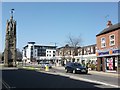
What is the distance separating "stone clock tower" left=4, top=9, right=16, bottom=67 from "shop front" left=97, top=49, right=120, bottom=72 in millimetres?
35100

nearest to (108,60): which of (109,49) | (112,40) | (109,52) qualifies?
(109,52)

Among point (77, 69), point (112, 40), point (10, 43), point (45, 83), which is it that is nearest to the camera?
point (45, 83)

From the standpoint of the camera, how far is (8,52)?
78.1 m

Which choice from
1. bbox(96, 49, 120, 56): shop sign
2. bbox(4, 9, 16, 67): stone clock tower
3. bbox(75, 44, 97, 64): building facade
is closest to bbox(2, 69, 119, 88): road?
bbox(96, 49, 120, 56): shop sign

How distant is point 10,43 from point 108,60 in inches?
1565

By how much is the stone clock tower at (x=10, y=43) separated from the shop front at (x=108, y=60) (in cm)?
3510

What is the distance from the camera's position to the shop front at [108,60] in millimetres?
40844

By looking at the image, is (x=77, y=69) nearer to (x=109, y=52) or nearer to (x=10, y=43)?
(x=109, y=52)

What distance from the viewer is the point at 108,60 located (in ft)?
143

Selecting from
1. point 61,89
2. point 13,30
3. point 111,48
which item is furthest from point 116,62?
point 13,30

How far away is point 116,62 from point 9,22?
41.6 metres

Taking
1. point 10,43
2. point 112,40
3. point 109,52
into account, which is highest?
point 10,43

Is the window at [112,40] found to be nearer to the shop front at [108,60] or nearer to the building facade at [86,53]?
the shop front at [108,60]

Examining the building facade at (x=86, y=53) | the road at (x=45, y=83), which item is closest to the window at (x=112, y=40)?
the road at (x=45, y=83)
